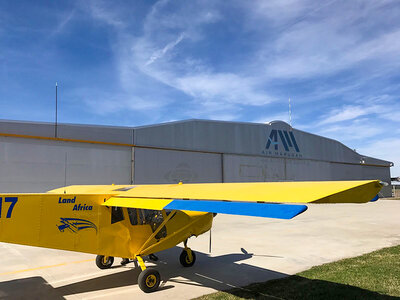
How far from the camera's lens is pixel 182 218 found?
8031 millimetres

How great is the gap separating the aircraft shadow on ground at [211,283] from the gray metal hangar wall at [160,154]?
978 centimetres

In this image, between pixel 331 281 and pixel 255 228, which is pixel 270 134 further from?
pixel 331 281

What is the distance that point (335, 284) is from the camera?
6984 millimetres

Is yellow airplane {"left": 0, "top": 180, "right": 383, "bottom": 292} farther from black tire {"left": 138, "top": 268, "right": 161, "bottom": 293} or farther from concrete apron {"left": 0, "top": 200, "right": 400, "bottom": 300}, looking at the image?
concrete apron {"left": 0, "top": 200, "right": 400, "bottom": 300}

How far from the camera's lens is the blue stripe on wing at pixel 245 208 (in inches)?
155

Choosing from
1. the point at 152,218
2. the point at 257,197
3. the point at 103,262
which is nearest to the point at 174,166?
the point at 103,262

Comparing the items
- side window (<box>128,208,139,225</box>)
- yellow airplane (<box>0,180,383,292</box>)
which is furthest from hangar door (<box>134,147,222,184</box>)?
side window (<box>128,208,139,225</box>)

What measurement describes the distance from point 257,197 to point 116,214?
3.84m

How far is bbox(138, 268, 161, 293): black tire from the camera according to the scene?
22.0 feet

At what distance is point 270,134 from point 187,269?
27163 mm

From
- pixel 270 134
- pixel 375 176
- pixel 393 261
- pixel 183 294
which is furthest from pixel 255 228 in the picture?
pixel 375 176

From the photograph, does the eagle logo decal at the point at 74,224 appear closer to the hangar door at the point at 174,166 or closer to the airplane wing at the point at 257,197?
the airplane wing at the point at 257,197

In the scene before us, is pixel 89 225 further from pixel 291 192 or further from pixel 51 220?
pixel 291 192

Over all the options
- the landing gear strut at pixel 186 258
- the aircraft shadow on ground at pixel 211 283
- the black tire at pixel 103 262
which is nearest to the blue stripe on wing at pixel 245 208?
the aircraft shadow on ground at pixel 211 283
